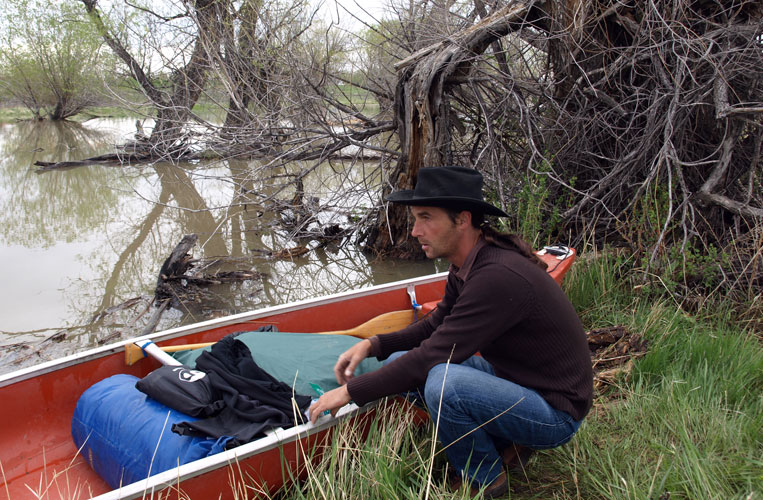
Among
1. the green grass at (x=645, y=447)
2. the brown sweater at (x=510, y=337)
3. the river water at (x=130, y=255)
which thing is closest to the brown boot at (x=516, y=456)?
the green grass at (x=645, y=447)

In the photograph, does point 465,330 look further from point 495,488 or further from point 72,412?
point 72,412

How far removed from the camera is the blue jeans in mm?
2080

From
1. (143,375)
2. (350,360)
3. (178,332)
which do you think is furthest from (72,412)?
(350,360)

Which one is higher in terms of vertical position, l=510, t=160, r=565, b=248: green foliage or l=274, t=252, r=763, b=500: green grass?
l=510, t=160, r=565, b=248: green foliage

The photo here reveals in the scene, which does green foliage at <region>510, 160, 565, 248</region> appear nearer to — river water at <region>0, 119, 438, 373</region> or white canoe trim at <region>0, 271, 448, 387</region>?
white canoe trim at <region>0, 271, 448, 387</region>

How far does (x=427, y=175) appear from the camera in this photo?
7.27 feet

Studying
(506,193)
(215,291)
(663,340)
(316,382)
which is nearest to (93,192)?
(215,291)

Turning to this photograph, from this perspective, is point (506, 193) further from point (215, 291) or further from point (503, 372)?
point (503, 372)

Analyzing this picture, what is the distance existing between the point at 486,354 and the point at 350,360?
24.7 inches

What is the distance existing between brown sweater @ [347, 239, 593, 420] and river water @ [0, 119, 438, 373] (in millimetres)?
3680

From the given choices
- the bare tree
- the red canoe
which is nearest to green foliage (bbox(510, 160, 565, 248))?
the bare tree

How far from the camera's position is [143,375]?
3.17m

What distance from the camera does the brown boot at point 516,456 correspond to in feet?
7.70

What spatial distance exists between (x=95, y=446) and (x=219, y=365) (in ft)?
2.10
